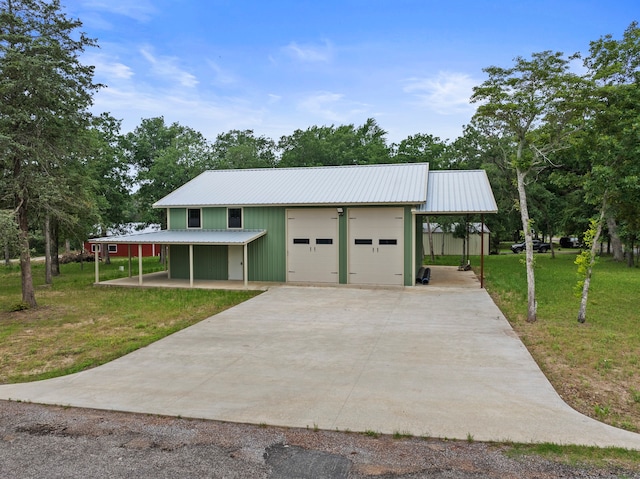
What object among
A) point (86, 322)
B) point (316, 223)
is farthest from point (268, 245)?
point (86, 322)

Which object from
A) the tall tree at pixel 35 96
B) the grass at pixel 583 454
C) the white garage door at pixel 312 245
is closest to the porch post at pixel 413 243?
the white garage door at pixel 312 245

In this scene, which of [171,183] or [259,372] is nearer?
[259,372]

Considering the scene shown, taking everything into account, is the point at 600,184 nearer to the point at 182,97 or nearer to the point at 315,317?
the point at 315,317

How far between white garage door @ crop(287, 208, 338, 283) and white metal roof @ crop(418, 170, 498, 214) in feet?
10.8

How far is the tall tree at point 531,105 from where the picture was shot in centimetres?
896

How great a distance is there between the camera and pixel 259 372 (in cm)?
605

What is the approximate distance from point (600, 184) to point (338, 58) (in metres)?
13.4

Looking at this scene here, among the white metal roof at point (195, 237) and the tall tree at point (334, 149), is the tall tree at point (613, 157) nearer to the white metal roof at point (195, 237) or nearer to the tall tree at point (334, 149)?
the white metal roof at point (195, 237)

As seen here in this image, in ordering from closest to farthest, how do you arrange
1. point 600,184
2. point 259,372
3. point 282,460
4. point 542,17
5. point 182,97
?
point 282,460 → point 259,372 → point 600,184 → point 542,17 → point 182,97

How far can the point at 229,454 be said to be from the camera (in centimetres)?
372

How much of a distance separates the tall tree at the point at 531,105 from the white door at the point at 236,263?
33.1 ft

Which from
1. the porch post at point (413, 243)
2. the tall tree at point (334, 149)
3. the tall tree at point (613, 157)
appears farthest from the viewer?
the tall tree at point (334, 149)

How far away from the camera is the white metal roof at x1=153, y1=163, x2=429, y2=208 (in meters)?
15.1

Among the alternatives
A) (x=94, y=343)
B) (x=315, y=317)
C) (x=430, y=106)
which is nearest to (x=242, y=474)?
(x=94, y=343)
